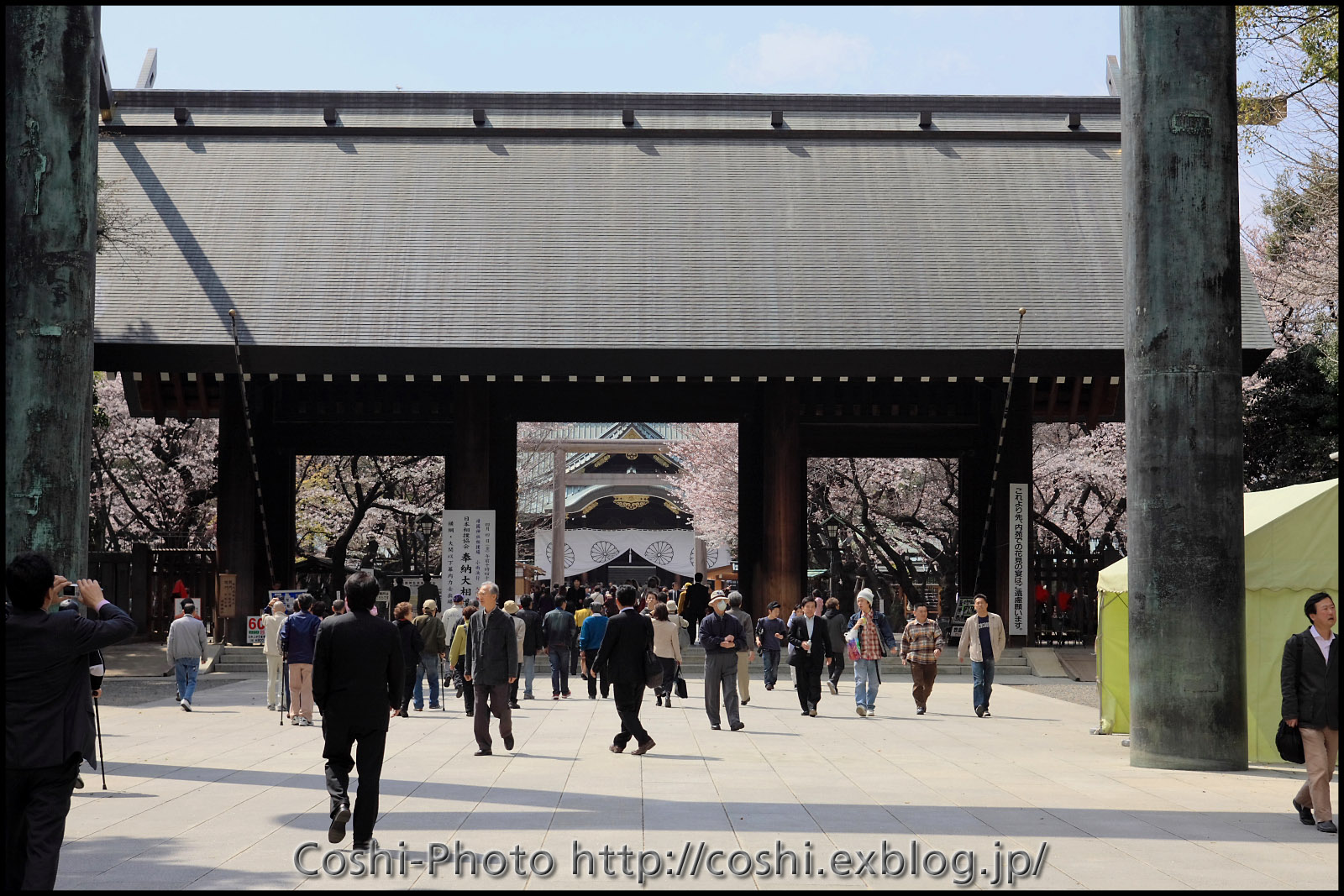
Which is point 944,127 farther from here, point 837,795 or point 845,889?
point 845,889

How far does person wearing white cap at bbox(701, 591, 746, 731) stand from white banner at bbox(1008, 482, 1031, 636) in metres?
9.51

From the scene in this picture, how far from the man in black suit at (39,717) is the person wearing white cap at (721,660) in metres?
9.35

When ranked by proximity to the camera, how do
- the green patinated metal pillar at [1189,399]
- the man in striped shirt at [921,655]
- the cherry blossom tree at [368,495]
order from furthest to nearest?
the cherry blossom tree at [368,495] < the man in striped shirt at [921,655] < the green patinated metal pillar at [1189,399]

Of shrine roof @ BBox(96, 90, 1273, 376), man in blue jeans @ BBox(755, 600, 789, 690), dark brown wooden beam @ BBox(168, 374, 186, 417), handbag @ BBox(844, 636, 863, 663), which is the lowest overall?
man in blue jeans @ BBox(755, 600, 789, 690)

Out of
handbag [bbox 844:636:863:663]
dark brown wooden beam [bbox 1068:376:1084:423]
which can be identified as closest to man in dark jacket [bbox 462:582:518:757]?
handbag [bbox 844:636:863:663]

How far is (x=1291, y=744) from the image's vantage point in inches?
335

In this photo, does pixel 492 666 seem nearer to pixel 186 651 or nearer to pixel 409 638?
pixel 409 638

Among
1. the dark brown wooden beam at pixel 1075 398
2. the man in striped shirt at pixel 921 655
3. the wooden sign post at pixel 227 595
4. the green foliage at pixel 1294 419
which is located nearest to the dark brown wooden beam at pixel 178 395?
the wooden sign post at pixel 227 595

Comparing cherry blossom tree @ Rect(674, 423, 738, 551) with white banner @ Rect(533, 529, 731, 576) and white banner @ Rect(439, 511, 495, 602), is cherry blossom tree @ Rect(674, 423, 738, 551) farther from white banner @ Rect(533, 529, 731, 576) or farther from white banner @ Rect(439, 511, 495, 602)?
white banner @ Rect(439, 511, 495, 602)

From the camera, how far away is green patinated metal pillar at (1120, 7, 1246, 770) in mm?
11539

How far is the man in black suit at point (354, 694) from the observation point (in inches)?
300

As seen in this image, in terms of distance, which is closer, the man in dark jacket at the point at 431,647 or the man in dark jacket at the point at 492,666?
the man in dark jacket at the point at 492,666

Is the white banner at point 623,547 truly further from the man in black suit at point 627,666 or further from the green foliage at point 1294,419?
the man in black suit at point 627,666

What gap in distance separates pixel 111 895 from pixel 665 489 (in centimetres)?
4714
